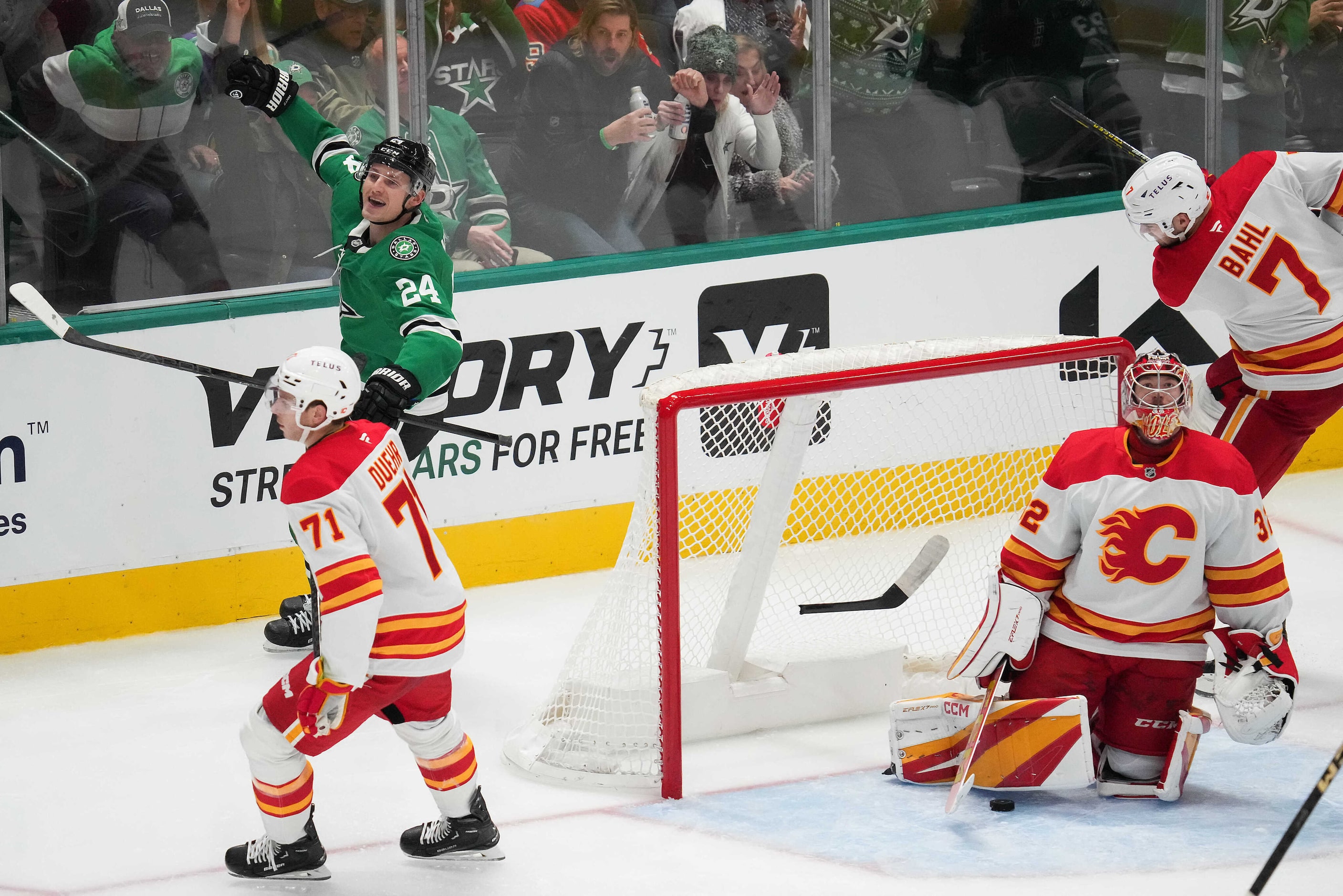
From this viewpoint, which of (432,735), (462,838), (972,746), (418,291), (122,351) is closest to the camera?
(432,735)

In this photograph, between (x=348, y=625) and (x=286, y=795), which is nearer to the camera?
(x=348, y=625)

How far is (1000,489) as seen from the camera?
4402mm

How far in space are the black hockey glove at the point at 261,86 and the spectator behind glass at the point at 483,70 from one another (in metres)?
0.58

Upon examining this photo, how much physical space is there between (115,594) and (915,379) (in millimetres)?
2162

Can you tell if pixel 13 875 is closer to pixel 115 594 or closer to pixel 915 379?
pixel 115 594

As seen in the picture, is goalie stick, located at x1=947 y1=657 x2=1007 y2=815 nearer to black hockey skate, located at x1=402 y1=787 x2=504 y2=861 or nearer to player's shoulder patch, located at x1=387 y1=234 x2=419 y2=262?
black hockey skate, located at x1=402 y1=787 x2=504 y2=861

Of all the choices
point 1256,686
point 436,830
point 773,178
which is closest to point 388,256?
point 436,830

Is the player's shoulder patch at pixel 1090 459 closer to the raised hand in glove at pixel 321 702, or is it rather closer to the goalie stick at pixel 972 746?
the goalie stick at pixel 972 746

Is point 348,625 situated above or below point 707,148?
below

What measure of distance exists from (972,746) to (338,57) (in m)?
2.57

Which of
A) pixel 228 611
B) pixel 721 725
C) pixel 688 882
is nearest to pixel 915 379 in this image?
pixel 721 725

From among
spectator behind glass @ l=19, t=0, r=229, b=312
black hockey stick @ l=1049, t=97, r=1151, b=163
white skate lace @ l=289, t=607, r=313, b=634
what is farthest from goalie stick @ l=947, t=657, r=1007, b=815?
black hockey stick @ l=1049, t=97, r=1151, b=163

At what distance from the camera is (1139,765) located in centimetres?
369

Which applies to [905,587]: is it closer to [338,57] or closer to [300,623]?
[300,623]
